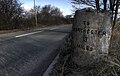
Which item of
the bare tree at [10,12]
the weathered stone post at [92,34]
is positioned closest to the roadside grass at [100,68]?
the weathered stone post at [92,34]

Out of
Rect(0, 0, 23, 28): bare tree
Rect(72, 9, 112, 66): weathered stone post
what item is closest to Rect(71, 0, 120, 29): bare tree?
Rect(72, 9, 112, 66): weathered stone post

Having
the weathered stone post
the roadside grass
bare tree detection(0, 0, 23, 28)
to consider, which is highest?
bare tree detection(0, 0, 23, 28)

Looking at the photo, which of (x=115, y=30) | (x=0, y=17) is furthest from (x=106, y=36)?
(x=0, y=17)

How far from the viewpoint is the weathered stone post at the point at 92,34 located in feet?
16.1

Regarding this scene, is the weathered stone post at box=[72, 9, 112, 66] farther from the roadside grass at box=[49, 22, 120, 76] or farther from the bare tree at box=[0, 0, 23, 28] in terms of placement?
the bare tree at box=[0, 0, 23, 28]

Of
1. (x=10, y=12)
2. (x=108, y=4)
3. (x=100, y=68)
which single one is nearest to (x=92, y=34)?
(x=100, y=68)

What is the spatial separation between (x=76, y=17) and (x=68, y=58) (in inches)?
48.1

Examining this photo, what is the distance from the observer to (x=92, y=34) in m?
4.96

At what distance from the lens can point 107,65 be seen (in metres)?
4.42

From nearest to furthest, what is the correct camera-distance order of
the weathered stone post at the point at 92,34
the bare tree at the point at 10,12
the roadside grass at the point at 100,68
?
the roadside grass at the point at 100,68 < the weathered stone post at the point at 92,34 < the bare tree at the point at 10,12

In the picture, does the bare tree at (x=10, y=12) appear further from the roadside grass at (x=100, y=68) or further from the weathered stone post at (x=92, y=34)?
the weathered stone post at (x=92, y=34)

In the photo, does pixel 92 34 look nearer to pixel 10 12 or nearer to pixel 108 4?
pixel 108 4

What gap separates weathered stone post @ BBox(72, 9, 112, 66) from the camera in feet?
16.1

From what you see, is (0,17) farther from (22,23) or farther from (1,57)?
(1,57)
